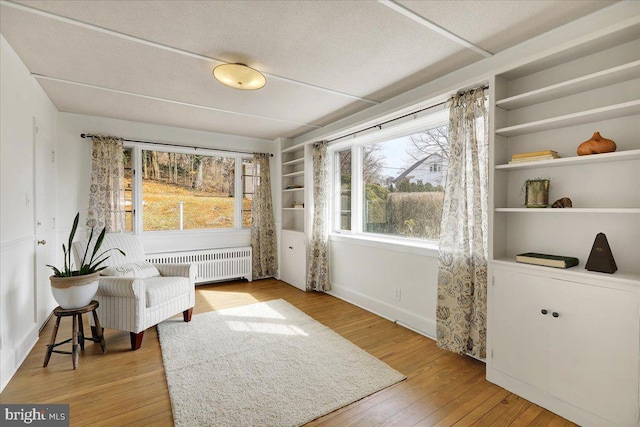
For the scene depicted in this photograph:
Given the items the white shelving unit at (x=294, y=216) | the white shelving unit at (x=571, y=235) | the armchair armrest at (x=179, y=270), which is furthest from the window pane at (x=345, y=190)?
the white shelving unit at (x=571, y=235)

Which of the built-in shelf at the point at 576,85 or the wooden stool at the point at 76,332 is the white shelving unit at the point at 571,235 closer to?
the built-in shelf at the point at 576,85

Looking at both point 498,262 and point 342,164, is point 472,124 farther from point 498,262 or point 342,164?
point 342,164

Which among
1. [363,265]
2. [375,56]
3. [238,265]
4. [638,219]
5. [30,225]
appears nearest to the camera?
[638,219]

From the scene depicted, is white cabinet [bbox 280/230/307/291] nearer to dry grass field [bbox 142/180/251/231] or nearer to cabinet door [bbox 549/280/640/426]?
dry grass field [bbox 142/180/251/231]

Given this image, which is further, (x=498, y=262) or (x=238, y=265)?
(x=238, y=265)

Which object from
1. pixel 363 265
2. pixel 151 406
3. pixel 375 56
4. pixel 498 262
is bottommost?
pixel 151 406

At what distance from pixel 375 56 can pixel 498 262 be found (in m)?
1.77

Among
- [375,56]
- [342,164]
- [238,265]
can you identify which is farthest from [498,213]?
[238,265]

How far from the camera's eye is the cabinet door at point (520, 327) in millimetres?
1876

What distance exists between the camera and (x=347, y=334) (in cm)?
292

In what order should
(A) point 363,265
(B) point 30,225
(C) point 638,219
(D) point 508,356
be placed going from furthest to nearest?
(A) point 363,265, (B) point 30,225, (D) point 508,356, (C) point 638,219

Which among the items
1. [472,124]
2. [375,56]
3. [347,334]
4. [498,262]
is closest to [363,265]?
[347,334]

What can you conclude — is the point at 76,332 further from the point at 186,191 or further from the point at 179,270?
the point at 186,191

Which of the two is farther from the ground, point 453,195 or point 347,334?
point 453,195
